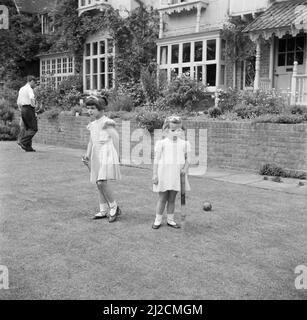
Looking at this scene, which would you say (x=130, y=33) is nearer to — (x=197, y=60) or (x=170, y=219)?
(x=197, y=60)

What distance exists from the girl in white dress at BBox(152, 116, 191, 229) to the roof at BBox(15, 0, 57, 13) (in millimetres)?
22893

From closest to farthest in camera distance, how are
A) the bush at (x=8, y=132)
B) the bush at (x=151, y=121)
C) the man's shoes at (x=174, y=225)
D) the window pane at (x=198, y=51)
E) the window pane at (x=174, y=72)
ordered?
the man's shoes at (x=174, y=225), the bush at (x=151, y=121), the bush at (x=8, y=132), the window pane at (x=174, y=72), the window pane at (x=198, y=51)

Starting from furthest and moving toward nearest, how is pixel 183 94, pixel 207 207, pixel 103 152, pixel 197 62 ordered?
pixel 197 62
pixel 183 94
pixel 207 207
pixel 103 152

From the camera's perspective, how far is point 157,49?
18484 millimetres

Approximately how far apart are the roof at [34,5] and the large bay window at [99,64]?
18.2 ft

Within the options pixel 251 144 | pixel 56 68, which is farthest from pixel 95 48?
Answer: pixel 251 144

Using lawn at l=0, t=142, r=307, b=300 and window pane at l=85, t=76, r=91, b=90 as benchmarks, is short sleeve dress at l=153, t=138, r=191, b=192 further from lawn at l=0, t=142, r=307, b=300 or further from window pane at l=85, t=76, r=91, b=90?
window pane at l=85, t=76, r=91, b=90

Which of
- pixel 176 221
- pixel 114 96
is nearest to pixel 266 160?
pixel 176 221

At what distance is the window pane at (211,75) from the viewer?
16750 millimetres

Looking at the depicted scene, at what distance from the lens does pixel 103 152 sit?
543 centimetres

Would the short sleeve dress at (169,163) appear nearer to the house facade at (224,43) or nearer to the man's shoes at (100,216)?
the man's shoes at (100,216)

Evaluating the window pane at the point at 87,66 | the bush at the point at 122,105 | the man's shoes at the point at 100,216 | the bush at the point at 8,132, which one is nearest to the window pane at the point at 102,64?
the window pane at the point at 87,66

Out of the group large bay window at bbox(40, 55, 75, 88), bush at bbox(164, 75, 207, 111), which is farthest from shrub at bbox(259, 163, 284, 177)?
large bay window at bbox(40, 55, 75, 88)

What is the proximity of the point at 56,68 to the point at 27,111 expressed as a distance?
13.4 metres
